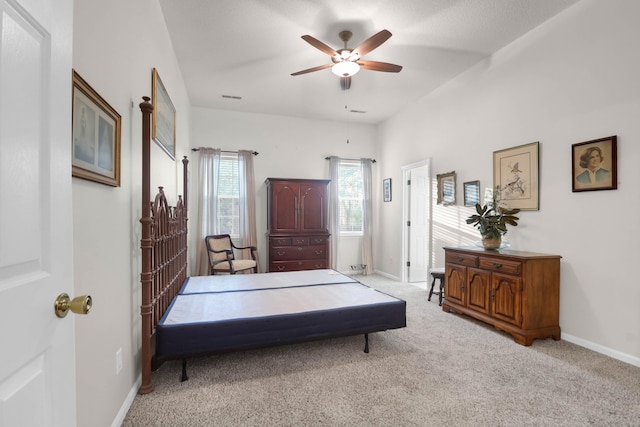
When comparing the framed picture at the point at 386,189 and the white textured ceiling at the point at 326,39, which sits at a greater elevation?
the white textured ceiling at the point at 326,39

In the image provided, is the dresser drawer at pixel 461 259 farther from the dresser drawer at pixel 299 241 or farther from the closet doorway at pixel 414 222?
the dresser drawer at pixel 299 241

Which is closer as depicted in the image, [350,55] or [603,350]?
[603,350]

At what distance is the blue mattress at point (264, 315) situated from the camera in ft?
6.94

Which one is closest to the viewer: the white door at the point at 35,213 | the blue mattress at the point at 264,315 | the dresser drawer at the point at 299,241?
the white door at the point at 35,213

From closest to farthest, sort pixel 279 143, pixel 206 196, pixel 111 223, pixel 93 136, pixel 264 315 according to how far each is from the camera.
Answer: pixel 93 136
pixel 111 223
pixel 264 315
pixel 206 196
pixel 279 143

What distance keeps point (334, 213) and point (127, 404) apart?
4462 mm

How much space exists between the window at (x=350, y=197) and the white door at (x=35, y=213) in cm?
539

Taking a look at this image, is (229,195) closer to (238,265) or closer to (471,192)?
(238,265)

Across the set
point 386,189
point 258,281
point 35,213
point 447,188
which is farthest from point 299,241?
point 35,213

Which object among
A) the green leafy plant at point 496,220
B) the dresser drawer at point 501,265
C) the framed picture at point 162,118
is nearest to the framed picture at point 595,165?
the green leafy plant at point 496,220

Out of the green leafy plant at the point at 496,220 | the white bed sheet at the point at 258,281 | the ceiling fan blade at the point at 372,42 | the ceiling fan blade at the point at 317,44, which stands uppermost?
the ceiling fan blade at the point at 372,42

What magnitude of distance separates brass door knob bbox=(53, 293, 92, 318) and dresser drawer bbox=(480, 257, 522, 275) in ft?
10.7

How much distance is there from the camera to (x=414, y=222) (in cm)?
546

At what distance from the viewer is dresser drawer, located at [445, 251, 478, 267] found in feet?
11.0
